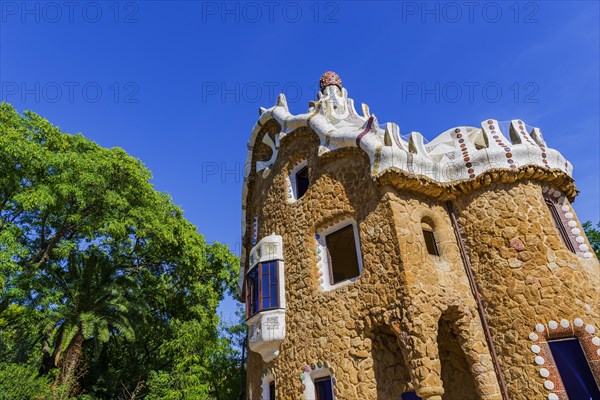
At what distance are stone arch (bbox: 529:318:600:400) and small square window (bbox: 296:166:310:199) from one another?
634 cm

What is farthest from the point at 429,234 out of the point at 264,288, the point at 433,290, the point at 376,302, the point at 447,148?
the point at 264,288

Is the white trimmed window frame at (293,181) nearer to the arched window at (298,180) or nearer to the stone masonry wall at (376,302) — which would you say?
the arched window at (298,180)

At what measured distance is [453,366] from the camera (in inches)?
331

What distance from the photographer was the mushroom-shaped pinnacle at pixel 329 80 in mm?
14500

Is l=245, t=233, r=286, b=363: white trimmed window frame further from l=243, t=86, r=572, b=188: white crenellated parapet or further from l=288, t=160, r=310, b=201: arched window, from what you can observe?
l=243, t=86, r=572, b=188: white crenellated parapet

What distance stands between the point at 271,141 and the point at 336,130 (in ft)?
10.7

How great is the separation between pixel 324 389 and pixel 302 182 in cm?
548

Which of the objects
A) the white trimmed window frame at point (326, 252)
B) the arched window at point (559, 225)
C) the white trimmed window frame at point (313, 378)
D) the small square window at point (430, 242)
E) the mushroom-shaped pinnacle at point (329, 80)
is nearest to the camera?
the white trimmed window frame at point (313, 378)

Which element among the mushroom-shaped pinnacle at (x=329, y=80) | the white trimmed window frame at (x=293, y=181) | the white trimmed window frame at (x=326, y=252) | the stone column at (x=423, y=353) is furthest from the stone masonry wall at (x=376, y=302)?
the mushroom-shaped pinnacle at (x=329, y=80)

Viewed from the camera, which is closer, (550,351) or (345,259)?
(550,351)

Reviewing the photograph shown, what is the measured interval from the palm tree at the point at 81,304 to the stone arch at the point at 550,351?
12.8m

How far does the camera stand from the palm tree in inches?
515

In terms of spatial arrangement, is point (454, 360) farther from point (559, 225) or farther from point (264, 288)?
point (264, 288)

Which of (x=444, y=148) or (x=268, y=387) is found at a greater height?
(x=444, y=148)
